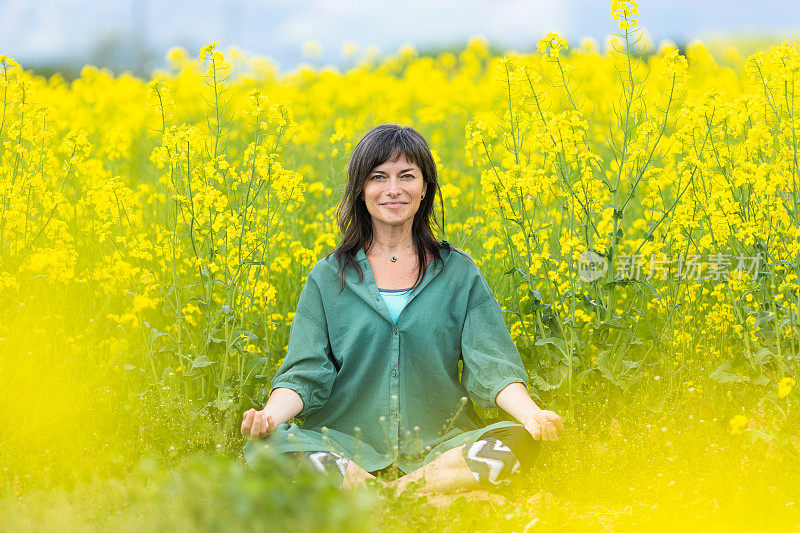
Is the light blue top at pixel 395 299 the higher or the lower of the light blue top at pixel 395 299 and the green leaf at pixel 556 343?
the higher

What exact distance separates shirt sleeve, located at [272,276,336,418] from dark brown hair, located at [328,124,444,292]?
14 cm

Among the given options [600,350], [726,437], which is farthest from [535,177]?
[726,437]

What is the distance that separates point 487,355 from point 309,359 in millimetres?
651

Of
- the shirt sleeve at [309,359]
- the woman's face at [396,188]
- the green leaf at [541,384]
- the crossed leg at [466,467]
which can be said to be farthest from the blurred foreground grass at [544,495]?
the woman's face at [396,188]

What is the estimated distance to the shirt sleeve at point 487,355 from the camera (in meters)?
3.13

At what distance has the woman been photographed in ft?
10.2

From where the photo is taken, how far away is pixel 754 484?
3076 millimetres

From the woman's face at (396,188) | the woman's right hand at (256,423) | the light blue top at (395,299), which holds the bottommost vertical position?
the woman's right hand at (256,423)

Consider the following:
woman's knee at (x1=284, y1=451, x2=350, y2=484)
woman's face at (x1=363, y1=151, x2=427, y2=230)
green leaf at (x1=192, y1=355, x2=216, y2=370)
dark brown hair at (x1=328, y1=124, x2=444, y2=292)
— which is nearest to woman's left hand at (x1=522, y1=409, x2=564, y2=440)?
woman's knee at (x1=284, y1=451, x2=350, y2=484)

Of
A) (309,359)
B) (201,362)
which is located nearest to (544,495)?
(309,359)

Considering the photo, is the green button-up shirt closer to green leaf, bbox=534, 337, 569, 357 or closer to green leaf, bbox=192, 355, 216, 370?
green leaf, bbox=534, 337, 569, 357

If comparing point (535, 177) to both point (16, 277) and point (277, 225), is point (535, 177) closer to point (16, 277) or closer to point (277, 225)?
point (277, 225)

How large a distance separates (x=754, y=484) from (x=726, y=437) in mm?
461

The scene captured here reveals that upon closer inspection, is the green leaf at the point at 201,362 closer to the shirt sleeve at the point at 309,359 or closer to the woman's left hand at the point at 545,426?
the shirt sleeve at the point at 309,359
